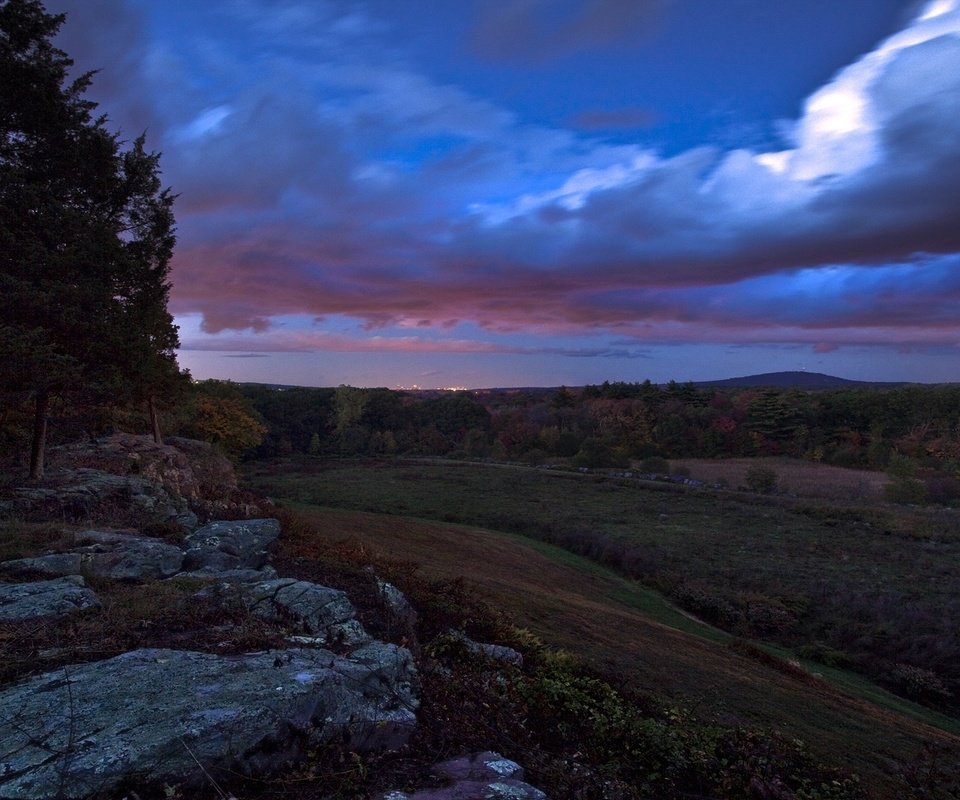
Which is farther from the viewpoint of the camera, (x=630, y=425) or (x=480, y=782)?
(x=630, y=425)

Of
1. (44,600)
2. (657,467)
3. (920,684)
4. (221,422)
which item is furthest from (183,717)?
(657,467)

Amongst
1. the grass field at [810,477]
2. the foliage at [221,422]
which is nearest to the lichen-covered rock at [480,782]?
the foliage at [221,422]

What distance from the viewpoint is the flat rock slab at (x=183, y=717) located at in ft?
10.7

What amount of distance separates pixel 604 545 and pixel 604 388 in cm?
8968

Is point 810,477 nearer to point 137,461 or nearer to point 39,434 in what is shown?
point 137,461

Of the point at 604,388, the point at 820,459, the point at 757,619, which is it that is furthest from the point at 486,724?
the point at 604,388

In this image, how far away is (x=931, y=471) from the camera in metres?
55.6

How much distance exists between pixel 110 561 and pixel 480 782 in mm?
6120

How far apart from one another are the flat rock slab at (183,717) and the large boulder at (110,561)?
125 inches

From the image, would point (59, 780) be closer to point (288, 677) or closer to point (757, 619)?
point (288, 677)

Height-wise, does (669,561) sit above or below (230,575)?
below

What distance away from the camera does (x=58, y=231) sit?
12.7m

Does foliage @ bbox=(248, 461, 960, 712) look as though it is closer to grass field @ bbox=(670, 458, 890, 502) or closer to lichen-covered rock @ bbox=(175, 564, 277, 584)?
grass field @ bbox=(670, 458, 890, 502)

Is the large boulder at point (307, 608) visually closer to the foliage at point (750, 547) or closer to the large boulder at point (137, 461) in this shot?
the large boulder at point (137, 461)
